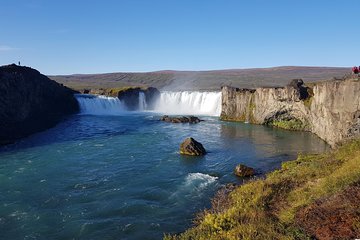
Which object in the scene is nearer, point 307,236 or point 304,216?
point 307,236

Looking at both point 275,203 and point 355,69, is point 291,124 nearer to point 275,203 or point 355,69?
point 355,69

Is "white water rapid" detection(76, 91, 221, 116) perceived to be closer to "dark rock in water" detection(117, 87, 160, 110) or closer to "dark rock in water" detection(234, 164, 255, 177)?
"dark rock in water" detection(117, 87, 160, 110)

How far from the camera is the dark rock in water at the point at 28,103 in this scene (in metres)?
47.8

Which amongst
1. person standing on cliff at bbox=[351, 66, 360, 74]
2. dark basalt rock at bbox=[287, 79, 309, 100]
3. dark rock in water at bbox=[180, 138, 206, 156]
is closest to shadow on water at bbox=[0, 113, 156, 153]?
dark rock in water at bbox=[180, 138, 206, 156]

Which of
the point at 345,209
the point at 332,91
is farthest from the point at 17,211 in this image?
the point at 332,91

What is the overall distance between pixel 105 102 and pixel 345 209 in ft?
231

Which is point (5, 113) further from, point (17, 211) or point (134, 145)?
point (17, 211)

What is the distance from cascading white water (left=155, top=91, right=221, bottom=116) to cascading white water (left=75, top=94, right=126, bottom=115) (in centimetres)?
1024

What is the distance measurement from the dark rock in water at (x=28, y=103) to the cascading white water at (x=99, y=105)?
63.3 inches

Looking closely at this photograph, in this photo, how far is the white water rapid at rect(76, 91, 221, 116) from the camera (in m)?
71.8

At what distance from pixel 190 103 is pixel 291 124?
29633mm

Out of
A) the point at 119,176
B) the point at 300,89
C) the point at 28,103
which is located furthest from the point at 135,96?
the point at 119,176

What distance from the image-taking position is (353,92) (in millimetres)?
31594

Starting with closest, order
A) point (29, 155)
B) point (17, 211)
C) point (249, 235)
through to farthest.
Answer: point (249, 235) → point (17, 211) → point (29, 155)
